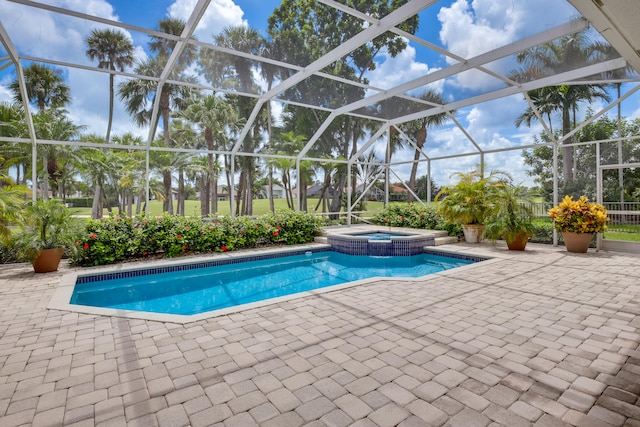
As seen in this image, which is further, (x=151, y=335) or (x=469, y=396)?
(x=151, y=335)

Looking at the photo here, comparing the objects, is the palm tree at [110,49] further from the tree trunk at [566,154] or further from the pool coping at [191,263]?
the tree trunk at [566,154]

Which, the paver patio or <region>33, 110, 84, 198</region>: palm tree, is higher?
<region>33, 110, 84, 198</region>: palm tree

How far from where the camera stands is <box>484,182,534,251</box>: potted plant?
789 centimetres

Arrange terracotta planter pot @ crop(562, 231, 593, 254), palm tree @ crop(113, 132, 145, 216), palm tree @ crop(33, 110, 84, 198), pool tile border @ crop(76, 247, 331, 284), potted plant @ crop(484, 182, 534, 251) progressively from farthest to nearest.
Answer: palm tree @ crop(113, 132, 145, 216) → palm tree @ crop(33, 110, 84, 198) → potted plant @ crop(484, 182, 534, 251) → terracotta planter pot @ crop(562, 231, 593, 254) → pool tile border @ crop(76, 247, 331, 284)

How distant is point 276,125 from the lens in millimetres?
16594

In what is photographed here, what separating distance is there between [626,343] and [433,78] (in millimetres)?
6002

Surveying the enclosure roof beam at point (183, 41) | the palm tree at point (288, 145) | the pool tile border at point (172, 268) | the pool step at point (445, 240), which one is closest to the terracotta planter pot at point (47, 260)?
the pool tile border at point (172, 268)

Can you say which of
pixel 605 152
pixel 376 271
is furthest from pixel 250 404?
pixel 605 152

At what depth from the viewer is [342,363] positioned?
8.47 ft

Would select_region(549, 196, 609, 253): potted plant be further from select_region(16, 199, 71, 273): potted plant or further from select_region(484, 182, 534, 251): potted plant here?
select_region(16, 199, 71, 273): potted plant

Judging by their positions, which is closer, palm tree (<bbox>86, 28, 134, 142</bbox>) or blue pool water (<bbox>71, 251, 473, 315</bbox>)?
blue pool water (<bbox>71, 251, 473, 315</bbox>)

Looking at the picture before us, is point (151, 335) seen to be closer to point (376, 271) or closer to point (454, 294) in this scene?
point (454, 294)

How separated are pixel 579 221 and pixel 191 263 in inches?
322

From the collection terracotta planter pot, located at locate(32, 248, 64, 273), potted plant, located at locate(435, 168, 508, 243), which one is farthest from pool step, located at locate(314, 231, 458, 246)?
terracotta planter pot, located at locate(32, 248, 64, 273)
